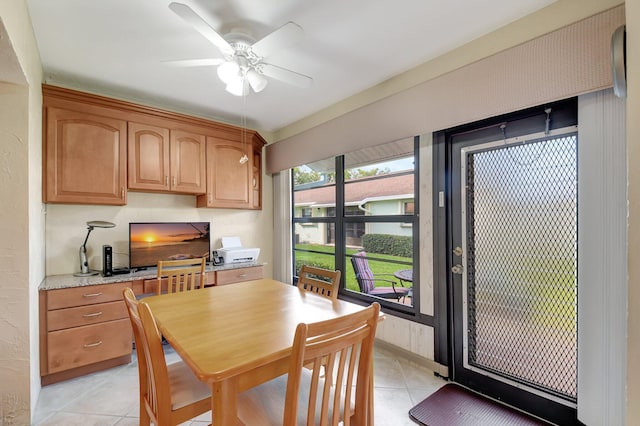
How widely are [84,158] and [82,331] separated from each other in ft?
4.90

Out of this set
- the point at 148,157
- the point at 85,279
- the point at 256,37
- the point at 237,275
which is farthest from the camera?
the point at 237,275

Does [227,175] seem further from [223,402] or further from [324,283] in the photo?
[223,402]

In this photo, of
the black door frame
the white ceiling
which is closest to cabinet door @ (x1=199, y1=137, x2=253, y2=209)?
the white ceiling

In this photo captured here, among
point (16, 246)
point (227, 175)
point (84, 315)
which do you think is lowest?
point (84, 315)

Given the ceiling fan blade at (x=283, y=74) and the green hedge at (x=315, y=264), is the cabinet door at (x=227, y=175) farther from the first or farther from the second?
the ceiling fan blade at (x=283, y=74)

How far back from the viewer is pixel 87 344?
241 cm

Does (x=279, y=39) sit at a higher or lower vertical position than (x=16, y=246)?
higher

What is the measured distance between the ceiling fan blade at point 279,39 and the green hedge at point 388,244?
1888 millimetres

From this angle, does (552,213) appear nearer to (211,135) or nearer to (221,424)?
(221,424)

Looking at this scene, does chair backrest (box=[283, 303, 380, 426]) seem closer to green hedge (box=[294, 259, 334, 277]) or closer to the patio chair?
the patio chair

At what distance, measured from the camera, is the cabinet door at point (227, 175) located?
11.1 ft

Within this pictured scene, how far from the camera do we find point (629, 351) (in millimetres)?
645

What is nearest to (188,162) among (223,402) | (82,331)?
(82,331)

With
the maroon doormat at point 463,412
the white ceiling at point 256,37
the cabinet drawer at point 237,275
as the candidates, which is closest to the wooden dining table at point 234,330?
the maroon doormat at point 463,412
